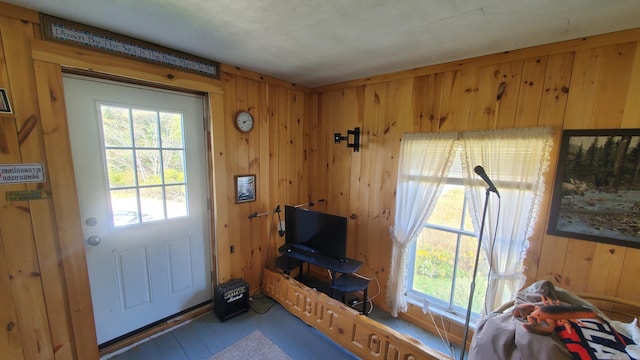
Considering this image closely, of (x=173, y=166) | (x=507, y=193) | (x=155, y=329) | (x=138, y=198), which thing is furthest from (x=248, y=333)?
(x=507, y=193)

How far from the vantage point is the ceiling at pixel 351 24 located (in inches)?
48.3

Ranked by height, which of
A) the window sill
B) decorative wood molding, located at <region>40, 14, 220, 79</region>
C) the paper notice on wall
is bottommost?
the window sill

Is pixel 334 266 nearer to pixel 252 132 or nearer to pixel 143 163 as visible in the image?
pixel 252 132

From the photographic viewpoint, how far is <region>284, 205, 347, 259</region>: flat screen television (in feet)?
7.50

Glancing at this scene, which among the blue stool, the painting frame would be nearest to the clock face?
the blue stool

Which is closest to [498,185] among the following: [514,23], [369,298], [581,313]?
[581,313]

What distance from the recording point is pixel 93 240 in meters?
1.72

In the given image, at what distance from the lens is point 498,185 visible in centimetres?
Answer: 181

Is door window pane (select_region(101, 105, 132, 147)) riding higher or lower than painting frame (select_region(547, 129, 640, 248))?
higher

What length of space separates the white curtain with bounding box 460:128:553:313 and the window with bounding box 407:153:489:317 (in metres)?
0.11

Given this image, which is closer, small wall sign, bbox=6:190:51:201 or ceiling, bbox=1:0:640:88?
ceiling, bbox=1:0:640:88

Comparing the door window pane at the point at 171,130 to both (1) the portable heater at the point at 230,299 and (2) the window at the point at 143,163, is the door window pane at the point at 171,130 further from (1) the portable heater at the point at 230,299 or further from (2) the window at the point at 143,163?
(1) the portable heater at the point at 230,299

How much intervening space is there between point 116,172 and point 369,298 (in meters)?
2.59

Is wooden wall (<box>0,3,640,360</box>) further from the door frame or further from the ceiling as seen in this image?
Answer: the ceiling
